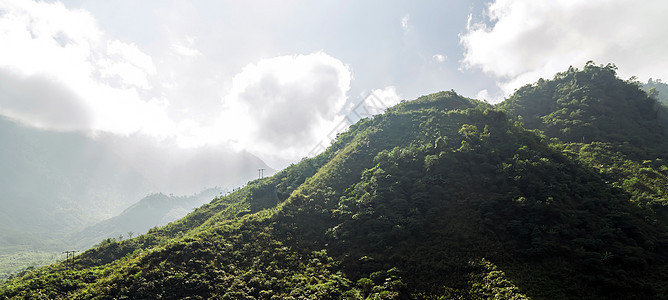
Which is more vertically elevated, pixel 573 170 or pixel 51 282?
pixel 573 170

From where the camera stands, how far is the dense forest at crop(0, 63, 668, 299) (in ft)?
117

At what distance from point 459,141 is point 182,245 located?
55485mm

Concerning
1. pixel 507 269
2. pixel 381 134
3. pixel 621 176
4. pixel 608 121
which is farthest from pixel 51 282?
pixel 608 121

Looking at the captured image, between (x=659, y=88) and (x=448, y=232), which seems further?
(x=659, y=88)

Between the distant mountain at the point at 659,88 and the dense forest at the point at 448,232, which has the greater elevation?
the distant mountain at the point at 659,88

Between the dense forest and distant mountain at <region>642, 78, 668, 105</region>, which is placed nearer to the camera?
the dense forest

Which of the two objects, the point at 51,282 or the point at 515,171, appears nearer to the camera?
the point at 51,282

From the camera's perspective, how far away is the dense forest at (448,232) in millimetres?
35594

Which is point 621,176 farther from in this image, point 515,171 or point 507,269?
point 507,269

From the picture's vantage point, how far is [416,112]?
295ft

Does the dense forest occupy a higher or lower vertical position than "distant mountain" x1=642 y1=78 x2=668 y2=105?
lower

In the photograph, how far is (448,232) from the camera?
4394 centimetres

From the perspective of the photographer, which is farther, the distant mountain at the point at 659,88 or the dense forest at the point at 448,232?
the distant mountain at the point at 659,88

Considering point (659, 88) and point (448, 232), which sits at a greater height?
point (659, 88)
